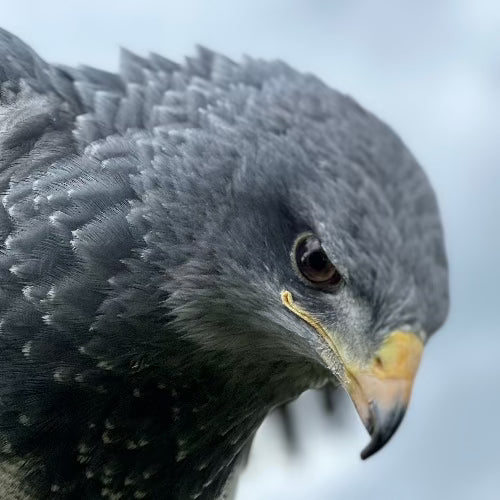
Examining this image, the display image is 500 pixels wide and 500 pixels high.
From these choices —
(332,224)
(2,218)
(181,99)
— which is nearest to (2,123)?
(2,218)

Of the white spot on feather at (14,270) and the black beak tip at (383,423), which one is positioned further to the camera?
the white spot on feather at (14,270)

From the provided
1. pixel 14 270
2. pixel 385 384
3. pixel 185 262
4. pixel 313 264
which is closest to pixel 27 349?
pixel 14 270

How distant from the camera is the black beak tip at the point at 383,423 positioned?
223 centimetres

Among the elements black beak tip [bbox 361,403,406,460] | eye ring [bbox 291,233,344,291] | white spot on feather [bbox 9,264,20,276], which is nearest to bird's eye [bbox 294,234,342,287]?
eye ring [bbox 291,233,344,291]

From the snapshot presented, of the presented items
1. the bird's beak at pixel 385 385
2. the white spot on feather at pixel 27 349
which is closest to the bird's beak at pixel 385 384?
the bird's beak at pixel 385 385

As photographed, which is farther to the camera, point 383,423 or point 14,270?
point 14,270

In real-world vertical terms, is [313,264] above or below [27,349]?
above

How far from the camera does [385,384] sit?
2254 millimetres

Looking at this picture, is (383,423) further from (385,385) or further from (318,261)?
(318,261)

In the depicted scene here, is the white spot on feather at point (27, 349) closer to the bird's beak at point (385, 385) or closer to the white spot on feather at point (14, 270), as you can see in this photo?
the white spot on feather at point (14, 270)

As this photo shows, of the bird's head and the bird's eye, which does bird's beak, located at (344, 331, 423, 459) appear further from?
the bird's eye

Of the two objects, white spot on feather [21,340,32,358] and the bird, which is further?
white spot on feather [21,340,32,358]

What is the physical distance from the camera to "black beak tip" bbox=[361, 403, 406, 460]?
223 centimetres

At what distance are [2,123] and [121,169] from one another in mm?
323
